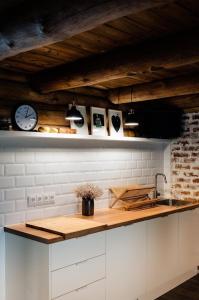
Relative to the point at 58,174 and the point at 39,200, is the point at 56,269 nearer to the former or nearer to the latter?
the point at 39,200

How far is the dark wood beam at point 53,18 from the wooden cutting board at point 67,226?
59.0 inches

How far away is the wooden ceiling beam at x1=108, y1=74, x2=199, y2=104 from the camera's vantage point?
339cm

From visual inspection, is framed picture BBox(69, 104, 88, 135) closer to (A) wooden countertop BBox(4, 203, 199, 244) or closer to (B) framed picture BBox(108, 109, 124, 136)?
(B) framed picture BBox(108, 109, 124, 136)

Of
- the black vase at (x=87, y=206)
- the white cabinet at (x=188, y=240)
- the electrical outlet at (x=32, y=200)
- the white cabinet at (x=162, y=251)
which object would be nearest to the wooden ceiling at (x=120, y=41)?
the electrical outlet at (x=32, y=200)

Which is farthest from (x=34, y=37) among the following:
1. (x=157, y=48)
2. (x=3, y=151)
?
(x=3, y=151)

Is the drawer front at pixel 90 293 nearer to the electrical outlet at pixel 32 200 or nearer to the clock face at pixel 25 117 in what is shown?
the electrical outlet at pixel 32 200

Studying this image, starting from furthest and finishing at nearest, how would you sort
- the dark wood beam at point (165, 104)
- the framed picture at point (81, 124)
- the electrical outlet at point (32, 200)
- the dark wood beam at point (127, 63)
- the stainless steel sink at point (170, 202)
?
the stainless steel sink at point (170, 202) → the dark wood beam at point (165, 104) → the framed picture at point (81, 124) → the electrical outlet at point (32, 200) → the dark wood beam at point (127, 63)

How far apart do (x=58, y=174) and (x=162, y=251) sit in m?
Answer: 1.44

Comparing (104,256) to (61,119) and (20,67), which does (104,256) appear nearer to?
(61,119)

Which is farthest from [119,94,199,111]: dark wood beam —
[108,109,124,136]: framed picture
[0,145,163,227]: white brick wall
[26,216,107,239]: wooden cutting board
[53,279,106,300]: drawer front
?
[53,279,106,300]: drawer front

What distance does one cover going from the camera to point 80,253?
2920mm

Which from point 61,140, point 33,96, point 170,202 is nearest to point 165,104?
point 170,202

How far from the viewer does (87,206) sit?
11.9ft

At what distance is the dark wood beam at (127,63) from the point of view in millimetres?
2297
